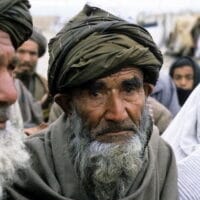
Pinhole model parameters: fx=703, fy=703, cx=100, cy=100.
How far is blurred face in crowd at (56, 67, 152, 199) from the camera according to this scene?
314 centimetres

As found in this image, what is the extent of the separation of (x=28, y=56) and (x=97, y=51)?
223 inches

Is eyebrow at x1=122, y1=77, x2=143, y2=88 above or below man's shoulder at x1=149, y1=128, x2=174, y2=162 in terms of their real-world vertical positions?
above

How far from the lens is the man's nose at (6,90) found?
9.09 feet

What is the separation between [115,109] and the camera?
310 cm

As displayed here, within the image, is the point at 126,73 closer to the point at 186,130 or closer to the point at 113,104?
the point at 113,104

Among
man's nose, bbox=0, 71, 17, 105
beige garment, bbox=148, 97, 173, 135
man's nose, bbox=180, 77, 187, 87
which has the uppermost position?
man's nose, bbox=0, 71, 17, 105

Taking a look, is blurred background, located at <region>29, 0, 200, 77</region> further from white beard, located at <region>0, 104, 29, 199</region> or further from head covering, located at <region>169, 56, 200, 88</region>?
white beard, located at <region>0, 104, 29, 199</region>

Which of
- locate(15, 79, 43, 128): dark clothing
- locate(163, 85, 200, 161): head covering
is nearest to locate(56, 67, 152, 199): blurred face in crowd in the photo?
locate(163, 85, 200, 161): head covering

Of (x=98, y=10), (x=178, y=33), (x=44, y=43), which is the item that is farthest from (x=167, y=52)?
(x=98, y=10)

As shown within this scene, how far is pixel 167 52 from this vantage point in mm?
15398

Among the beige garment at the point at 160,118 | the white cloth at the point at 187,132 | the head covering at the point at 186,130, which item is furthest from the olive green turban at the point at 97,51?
the beige garment at the point at 160,118

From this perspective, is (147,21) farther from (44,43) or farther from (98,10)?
(98,10)

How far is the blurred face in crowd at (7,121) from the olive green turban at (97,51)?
14.5 inches

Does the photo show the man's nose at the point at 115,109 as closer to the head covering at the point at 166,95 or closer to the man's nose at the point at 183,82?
the head covering at the point at 166,95
